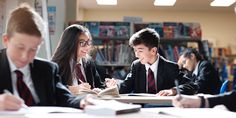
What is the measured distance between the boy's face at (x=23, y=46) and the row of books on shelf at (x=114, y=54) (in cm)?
344

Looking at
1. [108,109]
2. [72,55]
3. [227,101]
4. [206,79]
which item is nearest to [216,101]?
[227,101]

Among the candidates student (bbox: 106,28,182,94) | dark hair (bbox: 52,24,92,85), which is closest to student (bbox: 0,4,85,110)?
dark hair (bbox: 52,24,92,85)

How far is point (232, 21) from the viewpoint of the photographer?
32.7 ft

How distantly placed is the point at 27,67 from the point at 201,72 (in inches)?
127

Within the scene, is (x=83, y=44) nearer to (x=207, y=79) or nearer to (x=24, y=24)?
(x=24, y=24)

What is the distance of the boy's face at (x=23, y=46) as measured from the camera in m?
1.44

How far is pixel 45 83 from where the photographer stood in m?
1.59

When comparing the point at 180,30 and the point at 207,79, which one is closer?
the point at 207,79

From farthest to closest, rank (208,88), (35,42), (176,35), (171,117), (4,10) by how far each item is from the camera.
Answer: (176,35)
(208,88)
(4,10)
(35,42)
(171,117)

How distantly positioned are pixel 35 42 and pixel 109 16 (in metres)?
8.59

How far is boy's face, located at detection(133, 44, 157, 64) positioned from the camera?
3070 mm

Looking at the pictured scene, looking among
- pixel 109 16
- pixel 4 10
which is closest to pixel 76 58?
pixel 4 10

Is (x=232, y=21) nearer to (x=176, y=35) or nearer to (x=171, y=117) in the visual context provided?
(x=176, y=35)

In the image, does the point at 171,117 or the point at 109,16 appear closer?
the point at 171,117
